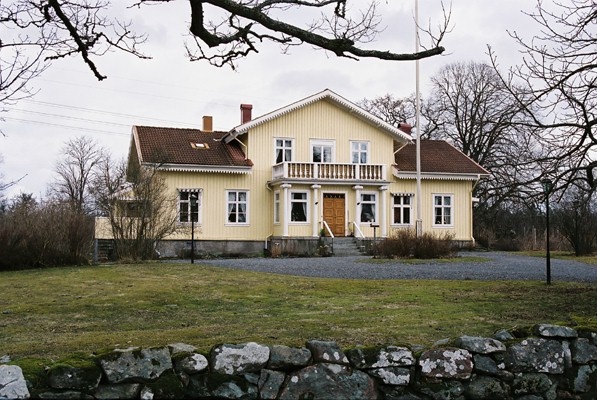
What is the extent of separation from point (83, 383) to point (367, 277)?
44.4 feet

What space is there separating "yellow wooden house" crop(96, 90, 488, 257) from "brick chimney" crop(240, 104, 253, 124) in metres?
0.06

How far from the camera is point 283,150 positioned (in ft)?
117

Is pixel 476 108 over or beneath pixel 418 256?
over

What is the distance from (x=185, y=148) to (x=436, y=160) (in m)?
14.5

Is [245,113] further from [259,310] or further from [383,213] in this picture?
[259,310]

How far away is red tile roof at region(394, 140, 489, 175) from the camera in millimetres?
37531

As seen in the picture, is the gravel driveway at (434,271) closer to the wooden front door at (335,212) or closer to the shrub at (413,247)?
the shrub at (413,247)

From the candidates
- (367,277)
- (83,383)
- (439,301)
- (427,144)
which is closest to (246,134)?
(427,144)

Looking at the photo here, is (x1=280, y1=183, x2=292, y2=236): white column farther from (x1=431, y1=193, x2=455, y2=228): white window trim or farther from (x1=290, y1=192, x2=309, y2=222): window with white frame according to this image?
(x1=431, y1=193, x2=455, y2=228): white window trim

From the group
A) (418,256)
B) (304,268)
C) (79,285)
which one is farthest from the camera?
(418,256)

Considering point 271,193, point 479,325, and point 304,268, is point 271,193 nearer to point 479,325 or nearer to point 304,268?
point 304,268

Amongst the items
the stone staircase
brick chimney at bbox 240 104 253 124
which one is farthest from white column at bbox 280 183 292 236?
brick chimney at bbox 240 104 253 124

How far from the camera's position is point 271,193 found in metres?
35.3

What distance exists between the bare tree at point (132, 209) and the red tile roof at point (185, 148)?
5715mm
